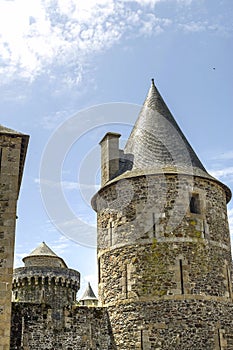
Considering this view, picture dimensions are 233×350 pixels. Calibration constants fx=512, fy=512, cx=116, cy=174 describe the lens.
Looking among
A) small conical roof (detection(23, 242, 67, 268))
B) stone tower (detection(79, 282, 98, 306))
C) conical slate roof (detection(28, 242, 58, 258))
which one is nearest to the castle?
small conical roof (detection(23, 242, 67, 268))

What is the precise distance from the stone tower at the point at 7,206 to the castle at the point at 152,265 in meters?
0.06

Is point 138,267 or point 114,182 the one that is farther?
point 114,182

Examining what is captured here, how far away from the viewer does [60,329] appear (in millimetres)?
16594

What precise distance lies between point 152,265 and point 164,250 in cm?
63

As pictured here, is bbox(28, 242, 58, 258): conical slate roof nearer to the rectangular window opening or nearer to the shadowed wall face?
the rectangular window opening

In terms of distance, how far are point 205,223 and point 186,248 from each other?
1.25 meters

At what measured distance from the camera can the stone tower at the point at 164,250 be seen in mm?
16062

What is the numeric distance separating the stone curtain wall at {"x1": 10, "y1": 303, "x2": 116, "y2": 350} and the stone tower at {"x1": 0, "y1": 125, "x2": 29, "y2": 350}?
358 centimetres

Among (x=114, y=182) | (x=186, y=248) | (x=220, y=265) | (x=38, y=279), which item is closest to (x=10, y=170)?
(x=114, y=182)

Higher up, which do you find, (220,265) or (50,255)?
A: (50,255)

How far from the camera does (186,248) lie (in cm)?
1678

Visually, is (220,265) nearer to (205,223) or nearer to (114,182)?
(205,223)

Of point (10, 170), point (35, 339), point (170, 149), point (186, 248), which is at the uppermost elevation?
point (170, 149)

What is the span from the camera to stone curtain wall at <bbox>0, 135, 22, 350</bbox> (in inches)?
499
